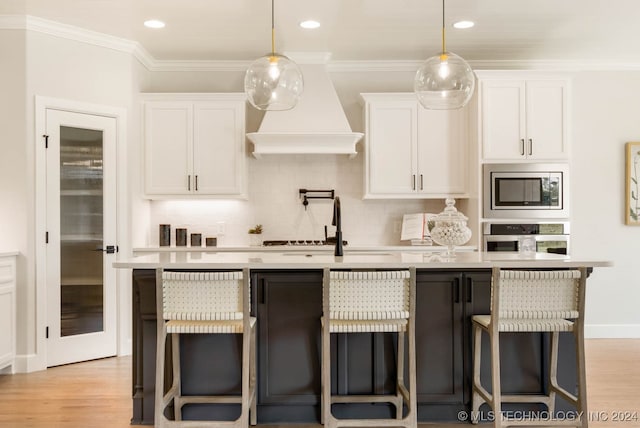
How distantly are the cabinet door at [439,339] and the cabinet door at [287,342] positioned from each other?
590 mm

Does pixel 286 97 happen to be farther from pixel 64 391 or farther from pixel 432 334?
pixel 64 391

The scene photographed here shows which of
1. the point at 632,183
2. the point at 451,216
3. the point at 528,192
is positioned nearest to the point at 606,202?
the point at 632,183

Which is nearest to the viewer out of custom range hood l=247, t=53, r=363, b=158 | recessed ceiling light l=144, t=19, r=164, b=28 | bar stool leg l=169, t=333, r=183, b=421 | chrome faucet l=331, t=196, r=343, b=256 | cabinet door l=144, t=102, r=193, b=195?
bar stool leg l=169, t=333, r=183, b=421

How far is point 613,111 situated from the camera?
566cm

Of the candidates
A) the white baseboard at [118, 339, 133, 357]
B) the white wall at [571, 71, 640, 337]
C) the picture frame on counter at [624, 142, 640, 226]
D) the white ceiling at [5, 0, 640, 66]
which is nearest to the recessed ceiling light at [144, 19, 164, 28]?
the white ceiling at [5, 0, 640, 66]

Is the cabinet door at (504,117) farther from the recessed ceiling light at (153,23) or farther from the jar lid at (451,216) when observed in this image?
the recessed ceiling light at (153,23)

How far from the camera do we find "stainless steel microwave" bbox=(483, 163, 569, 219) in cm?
507

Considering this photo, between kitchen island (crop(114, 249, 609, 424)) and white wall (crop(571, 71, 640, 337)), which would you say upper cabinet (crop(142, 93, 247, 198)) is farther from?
white wall (crop(571, 71, 640, 337))

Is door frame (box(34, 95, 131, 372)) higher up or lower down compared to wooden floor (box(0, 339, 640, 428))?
higher up

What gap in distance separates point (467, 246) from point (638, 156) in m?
2.08

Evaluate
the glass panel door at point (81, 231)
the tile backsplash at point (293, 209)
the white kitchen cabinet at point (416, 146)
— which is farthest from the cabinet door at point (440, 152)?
the glass panel door at point (81, 231)

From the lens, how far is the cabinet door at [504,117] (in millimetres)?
5102

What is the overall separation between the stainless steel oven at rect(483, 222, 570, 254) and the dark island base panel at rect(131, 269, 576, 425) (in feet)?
6.56

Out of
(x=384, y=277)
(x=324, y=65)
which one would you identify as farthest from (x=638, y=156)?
(x=384, y=277)
